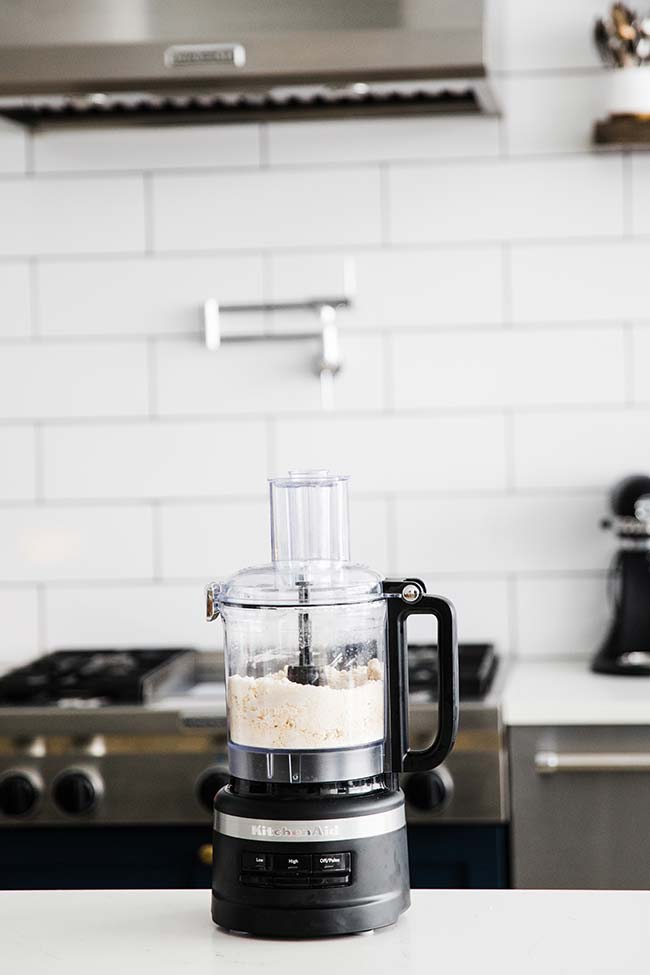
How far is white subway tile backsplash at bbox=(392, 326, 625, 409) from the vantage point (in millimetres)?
2457

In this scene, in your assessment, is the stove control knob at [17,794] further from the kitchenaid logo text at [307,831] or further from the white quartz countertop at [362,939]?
the kitchenaid logo text at [307,831]

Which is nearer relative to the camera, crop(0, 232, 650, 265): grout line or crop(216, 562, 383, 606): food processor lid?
crop(216, 562, 383, 606): food processor lid

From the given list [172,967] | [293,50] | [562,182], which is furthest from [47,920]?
[562,182]

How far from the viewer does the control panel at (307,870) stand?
1110mm

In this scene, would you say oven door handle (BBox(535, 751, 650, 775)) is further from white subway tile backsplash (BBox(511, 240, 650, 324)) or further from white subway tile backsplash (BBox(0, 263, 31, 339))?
white subway tile backsplash (BBox(0, 263, 31, 339))

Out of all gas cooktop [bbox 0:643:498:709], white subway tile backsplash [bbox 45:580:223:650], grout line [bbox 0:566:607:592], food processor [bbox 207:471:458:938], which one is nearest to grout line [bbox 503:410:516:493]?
grout line [bbox 0:566:607:592]

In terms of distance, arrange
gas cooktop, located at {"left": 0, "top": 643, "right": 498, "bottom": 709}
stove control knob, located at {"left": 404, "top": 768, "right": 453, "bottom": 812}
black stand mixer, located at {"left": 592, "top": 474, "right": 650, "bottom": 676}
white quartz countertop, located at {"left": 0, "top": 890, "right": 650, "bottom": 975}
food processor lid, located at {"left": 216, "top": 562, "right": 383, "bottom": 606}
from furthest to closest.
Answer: black stand mixer, located at {"left": 592, "top": 474, "right": 650, "bottom": 676} → gas cooktop, located at {"left": 0, "top": 643, "right": 498, "bottom": 709} → stove control knob, located at {"left": 404, "top": 768, "right": 453, "bottom": 812} → food processor lid, located at {"left": 216, "top": 562, "right": 383, "bottom": 606} → white quartz countertop, located at {"left": 0, "top": 890, "right": 650, "bottom": 975}

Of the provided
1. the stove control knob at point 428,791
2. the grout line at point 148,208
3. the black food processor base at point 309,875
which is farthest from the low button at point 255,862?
the grout line at point 148,208

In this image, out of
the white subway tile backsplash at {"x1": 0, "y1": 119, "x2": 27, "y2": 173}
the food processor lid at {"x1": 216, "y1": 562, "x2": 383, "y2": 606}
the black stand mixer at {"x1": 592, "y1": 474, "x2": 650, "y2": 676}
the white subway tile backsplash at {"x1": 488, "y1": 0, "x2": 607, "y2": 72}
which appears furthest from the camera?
the white subway tile backsplash at {"x1": 0, "y1": 119, "x2": 27, "y2": 173}

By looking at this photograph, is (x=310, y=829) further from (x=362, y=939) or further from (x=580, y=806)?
(x=580, y=806)

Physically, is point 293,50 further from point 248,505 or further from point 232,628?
point 232,628

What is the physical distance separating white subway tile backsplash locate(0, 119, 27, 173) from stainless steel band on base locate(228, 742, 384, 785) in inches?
67.1

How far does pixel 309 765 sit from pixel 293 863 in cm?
8

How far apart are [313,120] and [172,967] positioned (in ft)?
5.79
